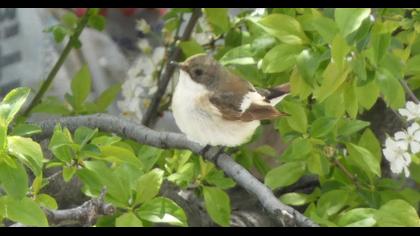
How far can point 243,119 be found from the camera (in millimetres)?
1378

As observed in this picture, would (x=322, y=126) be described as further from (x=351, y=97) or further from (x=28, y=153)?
(x=28, y=153)

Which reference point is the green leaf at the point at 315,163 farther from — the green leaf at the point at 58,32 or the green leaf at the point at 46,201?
the green leaf at the point at 58,32

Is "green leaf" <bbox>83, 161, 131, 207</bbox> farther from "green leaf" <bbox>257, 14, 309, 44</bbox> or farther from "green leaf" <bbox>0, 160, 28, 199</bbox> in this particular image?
"green leaf" <bbox>257, 14, 309, 44</bbox>

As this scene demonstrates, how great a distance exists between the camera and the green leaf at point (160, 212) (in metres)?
1.18

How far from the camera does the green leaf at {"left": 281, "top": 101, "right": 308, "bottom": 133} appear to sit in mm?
1453

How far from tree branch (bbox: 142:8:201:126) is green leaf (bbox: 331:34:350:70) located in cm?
68

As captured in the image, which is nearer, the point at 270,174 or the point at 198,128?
the point at 198,128

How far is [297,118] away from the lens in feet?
4.79

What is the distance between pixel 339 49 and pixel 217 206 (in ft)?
1.17

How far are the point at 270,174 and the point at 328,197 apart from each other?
112mm

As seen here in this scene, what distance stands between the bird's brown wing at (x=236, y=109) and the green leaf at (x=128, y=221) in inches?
10.4

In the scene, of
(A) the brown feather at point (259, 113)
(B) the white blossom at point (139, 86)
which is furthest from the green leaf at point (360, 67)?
(B) the white blossom at point (139, 86)
